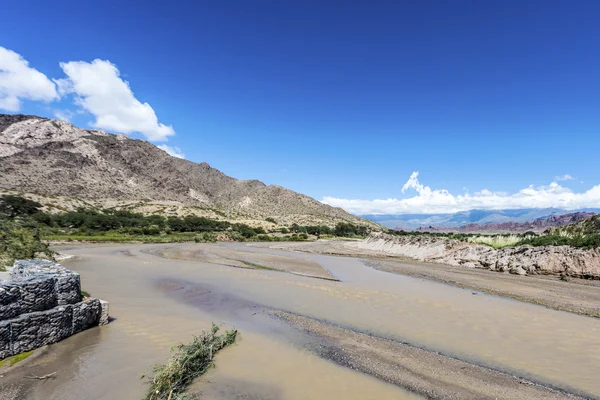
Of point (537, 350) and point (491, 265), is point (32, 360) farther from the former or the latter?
point (491, 265)

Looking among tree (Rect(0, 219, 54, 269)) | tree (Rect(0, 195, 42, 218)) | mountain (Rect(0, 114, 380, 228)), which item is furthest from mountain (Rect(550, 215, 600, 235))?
mountain (Rect(0, 114, 380, 228))

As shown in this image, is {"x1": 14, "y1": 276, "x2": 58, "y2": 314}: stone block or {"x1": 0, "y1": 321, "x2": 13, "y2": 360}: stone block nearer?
{"x1": 0, "y1": 321, "x2": 13, "y2": 360}: stone block

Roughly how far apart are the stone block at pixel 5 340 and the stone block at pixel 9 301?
5.7 inches

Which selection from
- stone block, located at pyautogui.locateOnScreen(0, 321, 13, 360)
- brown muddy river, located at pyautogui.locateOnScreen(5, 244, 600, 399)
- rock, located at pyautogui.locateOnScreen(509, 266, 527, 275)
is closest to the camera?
brown muddy river, located at pyautogui.locateOnScreen(5, 244, 600, 399)

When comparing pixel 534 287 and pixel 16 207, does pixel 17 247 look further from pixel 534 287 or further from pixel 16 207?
pixel 16 207

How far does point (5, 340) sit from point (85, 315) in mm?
1867

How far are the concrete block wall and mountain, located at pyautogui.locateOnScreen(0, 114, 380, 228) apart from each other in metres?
75.4

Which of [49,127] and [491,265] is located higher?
[49,127]

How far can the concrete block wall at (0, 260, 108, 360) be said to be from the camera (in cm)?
630

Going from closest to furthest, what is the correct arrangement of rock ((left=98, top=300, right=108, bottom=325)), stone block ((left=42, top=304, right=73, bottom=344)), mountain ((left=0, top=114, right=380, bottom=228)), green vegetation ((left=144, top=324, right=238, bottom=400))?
green vegetation ((left=144, top=324, right=238, bottom=400)), stone block ((left=42, top=304, right=73, bottom=344)), rock ((left=98, top=300, right=108, bottom=325)), mountain ((left=0, top=114, right=380, bottom=228))

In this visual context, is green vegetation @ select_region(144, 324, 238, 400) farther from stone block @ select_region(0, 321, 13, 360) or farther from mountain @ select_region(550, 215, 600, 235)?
mountain @ select_region(550, 215, 600, 235)

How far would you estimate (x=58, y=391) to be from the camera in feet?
17.8

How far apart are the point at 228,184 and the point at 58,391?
15973cm

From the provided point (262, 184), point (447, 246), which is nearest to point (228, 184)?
point (262, 184)
